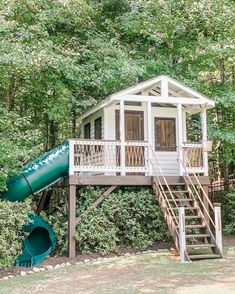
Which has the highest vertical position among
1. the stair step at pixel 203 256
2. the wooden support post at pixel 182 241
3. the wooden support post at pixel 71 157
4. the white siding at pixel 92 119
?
the white siding at pixel 92 119

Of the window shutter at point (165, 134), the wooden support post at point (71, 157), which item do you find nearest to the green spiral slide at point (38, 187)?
the wooden support post at point (71, 157)

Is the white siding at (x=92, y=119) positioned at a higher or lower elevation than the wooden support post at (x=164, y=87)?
lower

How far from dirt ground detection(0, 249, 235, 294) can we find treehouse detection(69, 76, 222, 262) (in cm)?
112

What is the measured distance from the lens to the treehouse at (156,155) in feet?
37.6

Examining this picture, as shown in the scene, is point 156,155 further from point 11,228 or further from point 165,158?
point 11,228

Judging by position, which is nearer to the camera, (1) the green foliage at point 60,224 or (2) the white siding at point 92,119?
(1) the green foliage at point 60,224

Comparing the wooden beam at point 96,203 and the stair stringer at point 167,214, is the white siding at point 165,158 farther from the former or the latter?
the wooden beam at point 96,203

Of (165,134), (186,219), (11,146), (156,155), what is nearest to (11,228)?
(11,146)

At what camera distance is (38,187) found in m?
11.6

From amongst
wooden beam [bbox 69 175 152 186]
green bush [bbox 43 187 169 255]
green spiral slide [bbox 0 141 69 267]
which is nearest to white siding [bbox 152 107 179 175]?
wooden beam [bbox 69 175 152 186]

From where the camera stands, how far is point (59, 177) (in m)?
12.1

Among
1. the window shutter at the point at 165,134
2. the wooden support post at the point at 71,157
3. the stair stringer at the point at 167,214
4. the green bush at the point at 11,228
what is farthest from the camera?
the window shutter at the point at 165,134

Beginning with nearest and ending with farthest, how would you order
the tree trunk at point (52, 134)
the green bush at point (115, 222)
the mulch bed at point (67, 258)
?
the mulch bed at point (67, 258) → the green bush at point (115, 222) → the tree trunk at point (52, 134)

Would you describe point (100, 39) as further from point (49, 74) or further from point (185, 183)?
point (185, 183)
